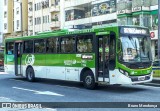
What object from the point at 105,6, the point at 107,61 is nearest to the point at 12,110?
the point at 107,61

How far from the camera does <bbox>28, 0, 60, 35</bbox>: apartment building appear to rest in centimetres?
5997

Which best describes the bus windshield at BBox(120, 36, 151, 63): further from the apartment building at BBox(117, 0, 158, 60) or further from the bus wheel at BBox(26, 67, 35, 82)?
the apartment building at BBox(117, 0, 158, 60)

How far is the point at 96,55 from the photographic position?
1465 centimetres

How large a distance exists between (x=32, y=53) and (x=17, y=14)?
188ft

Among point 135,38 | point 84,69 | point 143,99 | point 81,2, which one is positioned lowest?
point 143,99

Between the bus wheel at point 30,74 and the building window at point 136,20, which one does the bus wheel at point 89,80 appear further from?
the building window at point 136,20

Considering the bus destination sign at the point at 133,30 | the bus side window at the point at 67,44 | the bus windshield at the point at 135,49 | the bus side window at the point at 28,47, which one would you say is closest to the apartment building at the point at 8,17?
the bus side window at the point at 28,47

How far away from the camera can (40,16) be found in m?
66.0

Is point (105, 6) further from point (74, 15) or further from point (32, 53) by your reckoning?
point (32, 53)

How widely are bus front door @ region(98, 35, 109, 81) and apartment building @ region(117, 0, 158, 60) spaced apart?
2473 centimetres

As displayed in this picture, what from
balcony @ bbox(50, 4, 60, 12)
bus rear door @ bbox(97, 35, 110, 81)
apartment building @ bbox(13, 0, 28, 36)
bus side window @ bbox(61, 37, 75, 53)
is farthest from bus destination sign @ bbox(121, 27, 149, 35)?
apartment building @ bbox(13, 0, 28, 36)

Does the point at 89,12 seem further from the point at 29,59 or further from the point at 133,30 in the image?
the point at 133,30

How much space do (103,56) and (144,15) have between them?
2681cm

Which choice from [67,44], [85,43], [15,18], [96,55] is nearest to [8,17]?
[15,18]
